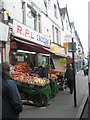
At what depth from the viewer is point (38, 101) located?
6836 millimetres

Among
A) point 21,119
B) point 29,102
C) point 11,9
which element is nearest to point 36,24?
point 11,9

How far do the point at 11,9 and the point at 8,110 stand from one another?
727cm

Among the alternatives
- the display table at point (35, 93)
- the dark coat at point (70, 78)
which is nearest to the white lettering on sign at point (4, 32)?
the display table at point (35, 93)

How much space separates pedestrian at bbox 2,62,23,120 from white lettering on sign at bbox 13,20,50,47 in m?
6.03

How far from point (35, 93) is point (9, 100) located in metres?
3.81

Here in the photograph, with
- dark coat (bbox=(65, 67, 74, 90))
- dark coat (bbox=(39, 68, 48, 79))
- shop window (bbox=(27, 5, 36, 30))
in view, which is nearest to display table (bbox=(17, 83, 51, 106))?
dark coat (bbox=(39, 68, 48, 79))

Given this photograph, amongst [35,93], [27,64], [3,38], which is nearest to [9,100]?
[35,93]

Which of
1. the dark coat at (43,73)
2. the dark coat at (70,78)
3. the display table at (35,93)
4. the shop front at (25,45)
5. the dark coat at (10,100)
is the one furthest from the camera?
the dark coat at (70,78)

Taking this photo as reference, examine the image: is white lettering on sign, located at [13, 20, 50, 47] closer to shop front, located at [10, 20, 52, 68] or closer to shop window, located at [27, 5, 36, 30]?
shop front, located at [10, 20, 52, 68]

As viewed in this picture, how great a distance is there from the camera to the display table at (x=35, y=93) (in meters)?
6.78

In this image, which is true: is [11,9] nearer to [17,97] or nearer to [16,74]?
[16,74]

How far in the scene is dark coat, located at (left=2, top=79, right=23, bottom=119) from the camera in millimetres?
3012

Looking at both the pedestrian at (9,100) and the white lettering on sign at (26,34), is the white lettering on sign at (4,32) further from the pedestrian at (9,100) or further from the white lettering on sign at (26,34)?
the pedestrian at (9,100)

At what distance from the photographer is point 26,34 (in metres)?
10.4
